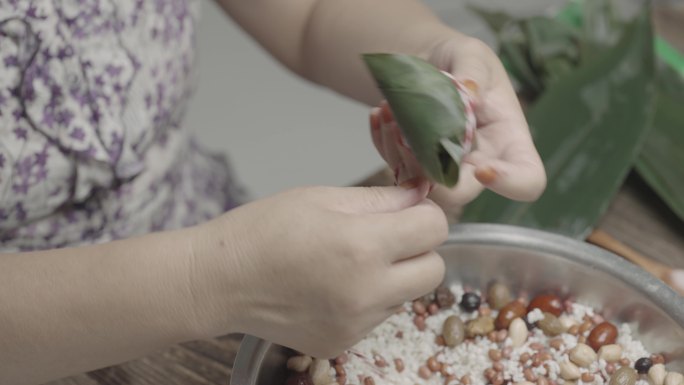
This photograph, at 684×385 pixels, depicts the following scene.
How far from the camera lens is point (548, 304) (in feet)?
2.12

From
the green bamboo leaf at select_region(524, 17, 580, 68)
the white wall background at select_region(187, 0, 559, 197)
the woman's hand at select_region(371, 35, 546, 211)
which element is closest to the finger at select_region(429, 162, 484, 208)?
the woman's hand at select_region(371, 35, 546, 211)

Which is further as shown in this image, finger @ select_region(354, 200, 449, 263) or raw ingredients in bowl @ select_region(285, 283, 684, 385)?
raw ingredients in bowl @ select_region(285, 283, 684, 385)

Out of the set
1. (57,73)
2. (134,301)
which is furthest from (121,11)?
(134,301)

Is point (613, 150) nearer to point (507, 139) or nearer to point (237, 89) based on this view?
point (507, 139)

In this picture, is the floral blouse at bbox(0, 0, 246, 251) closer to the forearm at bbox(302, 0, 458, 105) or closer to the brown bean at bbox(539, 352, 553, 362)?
the forearm at bbox(302, 0, 458, 105)

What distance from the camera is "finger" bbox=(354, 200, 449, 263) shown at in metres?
0.47

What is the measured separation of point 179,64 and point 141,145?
0.32 ft

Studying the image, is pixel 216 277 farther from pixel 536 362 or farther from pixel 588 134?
pixel 588 134

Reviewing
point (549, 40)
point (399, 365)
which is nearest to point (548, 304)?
point (399, 365)

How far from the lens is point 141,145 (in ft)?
2.56

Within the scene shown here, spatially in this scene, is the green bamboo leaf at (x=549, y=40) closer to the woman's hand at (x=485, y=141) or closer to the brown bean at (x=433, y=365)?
the woman's hand at (x=485, y=141)

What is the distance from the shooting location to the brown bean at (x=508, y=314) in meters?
0.64

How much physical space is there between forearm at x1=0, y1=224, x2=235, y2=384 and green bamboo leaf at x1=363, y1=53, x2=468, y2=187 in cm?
15

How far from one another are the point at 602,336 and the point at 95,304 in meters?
0.36
